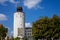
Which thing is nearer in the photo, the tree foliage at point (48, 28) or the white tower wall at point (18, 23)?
the tree foliage at point (48, 28)

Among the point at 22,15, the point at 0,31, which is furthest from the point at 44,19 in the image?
the point at 0,31

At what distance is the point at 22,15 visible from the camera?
70.4 meters

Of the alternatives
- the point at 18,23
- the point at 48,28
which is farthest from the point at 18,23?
the point at 48,28

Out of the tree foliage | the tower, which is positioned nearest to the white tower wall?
the tower

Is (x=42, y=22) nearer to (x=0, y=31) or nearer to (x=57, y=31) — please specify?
(x=57, y=31)

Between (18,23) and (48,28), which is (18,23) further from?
(48,28)

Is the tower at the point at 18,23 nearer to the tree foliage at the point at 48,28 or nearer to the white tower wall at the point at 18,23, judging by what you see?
the white tower wall at the point at 18,23

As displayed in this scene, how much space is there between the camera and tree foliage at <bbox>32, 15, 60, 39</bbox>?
185 feet

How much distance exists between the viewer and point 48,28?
5716 cm

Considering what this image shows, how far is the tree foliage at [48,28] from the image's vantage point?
56.5m

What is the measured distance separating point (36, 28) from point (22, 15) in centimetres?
1270

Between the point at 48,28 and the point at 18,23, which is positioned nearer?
the point at 48,28

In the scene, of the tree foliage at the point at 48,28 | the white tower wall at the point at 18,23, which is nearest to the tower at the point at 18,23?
the white tower wall at the point at 18,23

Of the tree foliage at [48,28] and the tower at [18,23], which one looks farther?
the tower at [18,23]
